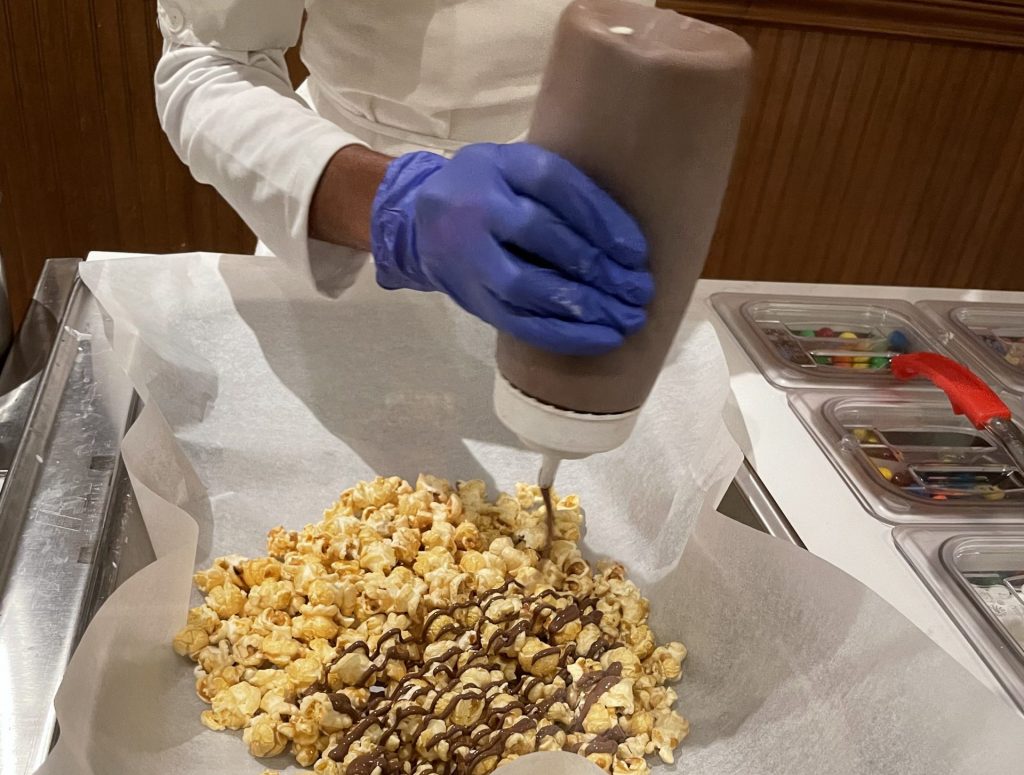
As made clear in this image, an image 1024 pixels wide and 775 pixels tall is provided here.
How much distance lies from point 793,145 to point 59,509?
6.24ft

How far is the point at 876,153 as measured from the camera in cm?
229

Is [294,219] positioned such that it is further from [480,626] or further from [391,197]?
[480,626]

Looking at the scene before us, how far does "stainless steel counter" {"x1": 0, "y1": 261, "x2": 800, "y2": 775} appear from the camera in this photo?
2.35ft

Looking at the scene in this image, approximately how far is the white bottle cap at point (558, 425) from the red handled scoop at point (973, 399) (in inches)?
21.1

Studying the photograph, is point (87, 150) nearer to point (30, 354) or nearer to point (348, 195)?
point (30, 354)

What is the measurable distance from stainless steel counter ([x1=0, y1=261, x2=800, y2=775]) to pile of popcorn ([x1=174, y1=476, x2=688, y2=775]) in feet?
0.41

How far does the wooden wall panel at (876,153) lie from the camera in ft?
6.95

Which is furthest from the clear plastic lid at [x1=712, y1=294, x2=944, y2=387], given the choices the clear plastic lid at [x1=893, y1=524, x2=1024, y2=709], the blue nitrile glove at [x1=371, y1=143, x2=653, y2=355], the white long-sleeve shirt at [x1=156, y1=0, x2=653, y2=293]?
the blue nitrile glove at [x1=371, y1=143, x2=653, y2=355]

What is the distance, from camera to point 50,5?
184 cm

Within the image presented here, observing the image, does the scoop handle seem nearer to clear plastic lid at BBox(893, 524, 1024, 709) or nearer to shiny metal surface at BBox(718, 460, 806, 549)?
clear plastic lid at BBox(893, 524, 1024, 709)

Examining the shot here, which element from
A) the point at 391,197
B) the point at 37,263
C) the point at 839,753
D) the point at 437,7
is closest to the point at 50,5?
the point at 37,263

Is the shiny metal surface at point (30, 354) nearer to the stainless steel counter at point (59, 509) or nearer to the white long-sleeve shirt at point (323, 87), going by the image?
the stainless steel counter at point (59, 509)

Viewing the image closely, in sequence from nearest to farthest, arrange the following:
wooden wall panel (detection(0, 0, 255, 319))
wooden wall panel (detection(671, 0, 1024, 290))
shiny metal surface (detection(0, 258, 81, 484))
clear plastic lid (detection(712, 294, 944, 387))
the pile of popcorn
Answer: the pile of popcorn < shiny metal surface (detection(0, 258, 81, 484)) < clear plastic lid (detection(712, 294, 944, 387)) < wooden wall panel (detection(0, 0, 255, 319)) < wooden wall panel (detection(671, 0, 1024, 290))

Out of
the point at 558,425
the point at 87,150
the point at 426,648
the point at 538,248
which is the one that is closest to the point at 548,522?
the point at 426,648
